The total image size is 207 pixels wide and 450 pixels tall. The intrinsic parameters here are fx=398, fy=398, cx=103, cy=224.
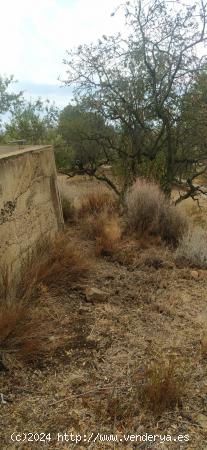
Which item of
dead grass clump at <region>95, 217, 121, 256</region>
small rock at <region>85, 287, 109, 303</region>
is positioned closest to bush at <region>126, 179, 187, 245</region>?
dead grass clump at <region>95, 217, 121, 256</region>

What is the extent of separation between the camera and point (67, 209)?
8.09 meters

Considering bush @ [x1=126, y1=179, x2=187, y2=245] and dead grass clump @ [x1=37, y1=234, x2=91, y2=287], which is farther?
bush @ [x1=126, y1=179, x2=187, y2=245]

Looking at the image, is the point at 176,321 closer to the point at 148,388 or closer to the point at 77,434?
the point at 148,388

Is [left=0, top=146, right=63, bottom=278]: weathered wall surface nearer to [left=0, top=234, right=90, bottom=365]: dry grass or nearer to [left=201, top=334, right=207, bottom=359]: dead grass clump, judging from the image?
[left=0, top=234, right=90, bottom=365]: dry grass

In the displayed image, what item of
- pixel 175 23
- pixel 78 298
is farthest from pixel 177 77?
pixel 78 298

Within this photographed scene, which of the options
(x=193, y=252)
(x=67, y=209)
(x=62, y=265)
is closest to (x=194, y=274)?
(x=193, y=252)

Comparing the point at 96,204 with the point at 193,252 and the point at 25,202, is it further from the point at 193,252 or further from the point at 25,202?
the point at 25,202

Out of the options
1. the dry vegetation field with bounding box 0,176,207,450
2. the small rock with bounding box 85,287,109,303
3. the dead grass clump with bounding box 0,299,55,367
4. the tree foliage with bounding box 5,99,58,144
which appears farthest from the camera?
the tree foliage with bounding box 5,99,58,144

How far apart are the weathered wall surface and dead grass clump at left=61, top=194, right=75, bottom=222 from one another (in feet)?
6.72

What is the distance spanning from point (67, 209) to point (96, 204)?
2.27 feet

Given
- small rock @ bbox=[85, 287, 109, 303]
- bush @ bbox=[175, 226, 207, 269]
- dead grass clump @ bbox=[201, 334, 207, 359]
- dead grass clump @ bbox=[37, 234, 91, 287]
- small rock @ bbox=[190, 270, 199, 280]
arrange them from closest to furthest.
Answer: dead grass clump @ bbox=[201, 334, 207, 359]
small rock @ bbox=[85, 287, 109, 303]
dead grass clump @ bbox=[37, 234, 91, 287]
small rock @ bbox=[190, 270, 199, 280]
bush @ bbox=[175, 226, 207, 269]

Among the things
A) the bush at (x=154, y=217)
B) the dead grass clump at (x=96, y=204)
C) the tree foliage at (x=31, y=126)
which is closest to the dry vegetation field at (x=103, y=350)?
the bush at (x=154, y=217)

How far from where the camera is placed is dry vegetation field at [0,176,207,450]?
8.29 ft

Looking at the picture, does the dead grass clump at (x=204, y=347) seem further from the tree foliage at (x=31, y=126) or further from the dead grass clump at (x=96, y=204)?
the tree foliage at (x=31, y=126)
